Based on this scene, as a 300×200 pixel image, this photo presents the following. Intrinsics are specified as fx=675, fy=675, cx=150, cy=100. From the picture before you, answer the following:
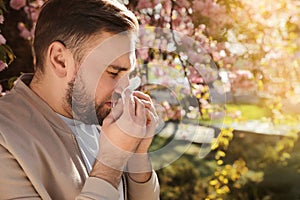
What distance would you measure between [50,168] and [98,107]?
167mm

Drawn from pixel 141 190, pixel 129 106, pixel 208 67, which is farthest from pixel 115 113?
pixel 208 67

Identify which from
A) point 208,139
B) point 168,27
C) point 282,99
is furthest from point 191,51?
point 282,99

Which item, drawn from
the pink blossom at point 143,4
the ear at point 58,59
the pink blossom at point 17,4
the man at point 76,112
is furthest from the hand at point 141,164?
the pink blossom at point 143,4

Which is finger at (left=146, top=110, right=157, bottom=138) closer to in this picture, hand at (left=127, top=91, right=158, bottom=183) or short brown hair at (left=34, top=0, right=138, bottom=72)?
hand at (left=127, top=91, right=158, bottom=183)

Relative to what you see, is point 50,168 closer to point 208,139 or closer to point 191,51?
point 191,51

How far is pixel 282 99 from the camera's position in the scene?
13.9 ft

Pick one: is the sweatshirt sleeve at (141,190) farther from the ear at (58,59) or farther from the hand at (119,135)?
the ear at (58,59)

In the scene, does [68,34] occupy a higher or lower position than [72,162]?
higher

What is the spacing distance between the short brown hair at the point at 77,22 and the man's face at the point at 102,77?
0.03 m

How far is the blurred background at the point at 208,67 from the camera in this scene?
114 inches

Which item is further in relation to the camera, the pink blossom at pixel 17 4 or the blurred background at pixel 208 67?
the blurred background at pixel 208 67

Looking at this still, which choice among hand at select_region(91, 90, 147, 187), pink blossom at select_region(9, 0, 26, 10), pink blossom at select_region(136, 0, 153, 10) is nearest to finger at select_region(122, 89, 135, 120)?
hand at select_region(91, 90, 147, 187)

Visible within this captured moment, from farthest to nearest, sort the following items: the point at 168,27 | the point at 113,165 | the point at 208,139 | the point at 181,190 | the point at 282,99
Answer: the point at 181,190 < the point at 282,99 < the point at 208,139 < the point at 168,27 < the point at 113,165

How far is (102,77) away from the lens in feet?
4.48
